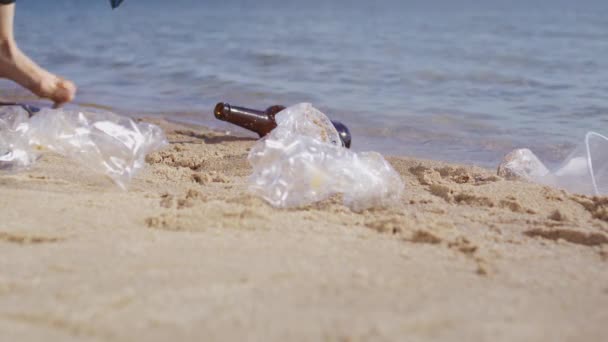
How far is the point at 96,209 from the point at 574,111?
3.90m

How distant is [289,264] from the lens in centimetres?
183

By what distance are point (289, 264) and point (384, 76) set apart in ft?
17.8

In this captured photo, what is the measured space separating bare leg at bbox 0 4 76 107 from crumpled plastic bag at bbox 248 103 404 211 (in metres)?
0.80

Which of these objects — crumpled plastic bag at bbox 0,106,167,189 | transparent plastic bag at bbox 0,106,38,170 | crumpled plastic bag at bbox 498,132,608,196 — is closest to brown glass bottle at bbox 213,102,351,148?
crumpled plastic bag at bbox 498,132,608,196

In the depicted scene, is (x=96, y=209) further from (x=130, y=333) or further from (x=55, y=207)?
(x=130, y=333)

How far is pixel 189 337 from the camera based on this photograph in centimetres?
143

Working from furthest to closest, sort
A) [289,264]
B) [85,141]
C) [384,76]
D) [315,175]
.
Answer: [384,76] < [85,141] < [315,175] < [289,264]

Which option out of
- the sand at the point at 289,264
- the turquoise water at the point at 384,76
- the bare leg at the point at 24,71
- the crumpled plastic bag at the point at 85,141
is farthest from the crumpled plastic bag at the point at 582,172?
the bare leg at the point at 24,71

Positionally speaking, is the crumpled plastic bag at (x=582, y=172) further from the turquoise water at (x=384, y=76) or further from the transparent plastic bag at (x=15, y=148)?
the transparent plastic bag at (x=15, y=148)

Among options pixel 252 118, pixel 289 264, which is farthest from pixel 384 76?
Answer: pixel 289 264

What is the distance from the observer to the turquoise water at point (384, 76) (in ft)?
15.9

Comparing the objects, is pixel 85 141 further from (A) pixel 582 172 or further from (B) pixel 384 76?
(B) pixel 384 76

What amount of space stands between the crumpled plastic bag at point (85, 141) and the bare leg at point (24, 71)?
10cm

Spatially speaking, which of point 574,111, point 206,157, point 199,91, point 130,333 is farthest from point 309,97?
point 130,333
